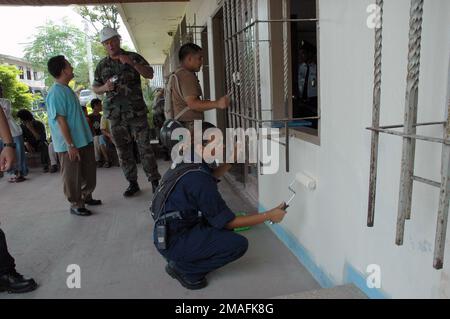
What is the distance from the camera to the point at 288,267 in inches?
95.3

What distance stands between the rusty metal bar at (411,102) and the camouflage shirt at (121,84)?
3.12 metres

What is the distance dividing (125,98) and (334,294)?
290cm

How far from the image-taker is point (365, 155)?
65.4 inches

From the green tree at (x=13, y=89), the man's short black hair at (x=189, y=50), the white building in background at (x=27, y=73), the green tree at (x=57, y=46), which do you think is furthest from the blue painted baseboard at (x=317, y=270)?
the white building in background at (x=27, y=73)

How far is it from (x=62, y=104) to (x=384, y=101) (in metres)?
2.72

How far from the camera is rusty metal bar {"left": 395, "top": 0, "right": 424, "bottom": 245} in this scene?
3.59ft

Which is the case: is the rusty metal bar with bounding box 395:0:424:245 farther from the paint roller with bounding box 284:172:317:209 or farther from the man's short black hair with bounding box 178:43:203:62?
the man's short black hair with bounding box 178:43:203:62

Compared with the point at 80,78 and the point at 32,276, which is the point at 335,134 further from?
the point at 80,78

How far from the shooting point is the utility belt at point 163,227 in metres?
2.16

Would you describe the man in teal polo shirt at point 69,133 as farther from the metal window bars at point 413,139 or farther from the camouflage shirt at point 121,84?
the metal window bars at point 413,139

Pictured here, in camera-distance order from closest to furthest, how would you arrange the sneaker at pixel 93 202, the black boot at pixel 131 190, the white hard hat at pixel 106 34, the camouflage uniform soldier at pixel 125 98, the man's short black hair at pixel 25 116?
1. the white hard hat at pixel 106 34
2. the camouflage uniform soldier at pixel 125 98
3. the sneaker at pixel 93 202
4. the black boot at pixel 131 190
5. the man's short black hair at pixel 25 116

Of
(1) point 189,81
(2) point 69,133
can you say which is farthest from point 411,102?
(2) point 69,133

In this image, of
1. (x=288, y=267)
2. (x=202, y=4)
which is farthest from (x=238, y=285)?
(x=202, y=4)

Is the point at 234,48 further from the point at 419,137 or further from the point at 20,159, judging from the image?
the point at 20,159
